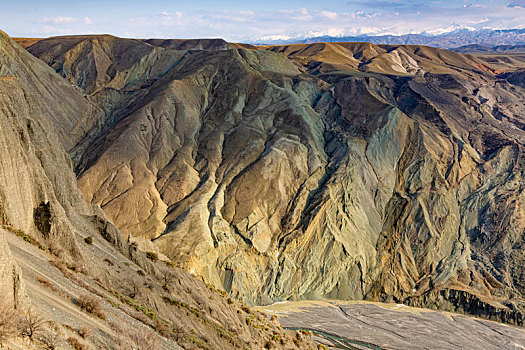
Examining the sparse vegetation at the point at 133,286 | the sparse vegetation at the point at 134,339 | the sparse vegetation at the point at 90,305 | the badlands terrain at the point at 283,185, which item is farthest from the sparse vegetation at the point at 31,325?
the badlands terrain at the point at 283,185

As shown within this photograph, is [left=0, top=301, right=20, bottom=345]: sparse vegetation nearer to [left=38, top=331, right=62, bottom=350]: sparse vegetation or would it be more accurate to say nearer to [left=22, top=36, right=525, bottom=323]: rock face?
[left=38, top=331, right=62, bottom=350]: sparse vegetation

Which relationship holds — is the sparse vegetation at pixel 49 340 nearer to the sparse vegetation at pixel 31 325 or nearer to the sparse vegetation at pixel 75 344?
the sparse vegetation at pixel 31 325

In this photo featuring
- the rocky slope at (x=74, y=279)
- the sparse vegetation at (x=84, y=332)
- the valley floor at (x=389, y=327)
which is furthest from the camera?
the valley floor at (x=389, y=327)

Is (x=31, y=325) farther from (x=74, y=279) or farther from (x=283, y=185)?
(x=283, y=185)

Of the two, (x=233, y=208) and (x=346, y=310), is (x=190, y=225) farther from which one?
(x=346, y=310)

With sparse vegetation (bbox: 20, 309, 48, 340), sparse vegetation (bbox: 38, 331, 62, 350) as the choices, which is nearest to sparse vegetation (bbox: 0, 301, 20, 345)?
sparse vegetation (bbox: 20, 309, 48, 340)

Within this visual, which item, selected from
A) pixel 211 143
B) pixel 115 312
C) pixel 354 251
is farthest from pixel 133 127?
pixel 115 312
